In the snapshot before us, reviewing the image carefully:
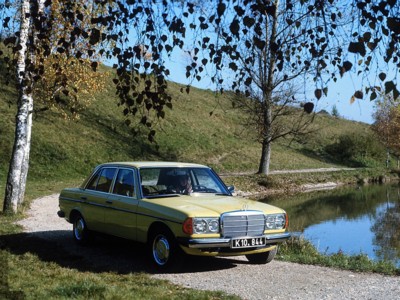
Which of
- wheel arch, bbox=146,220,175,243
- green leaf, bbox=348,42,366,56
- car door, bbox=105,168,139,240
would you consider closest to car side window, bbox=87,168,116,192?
car door, bbox=105,168,139,240

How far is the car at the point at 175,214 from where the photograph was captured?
8242 millimetres

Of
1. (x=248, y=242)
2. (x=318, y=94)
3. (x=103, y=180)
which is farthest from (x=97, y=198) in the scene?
(x=318, y=94)

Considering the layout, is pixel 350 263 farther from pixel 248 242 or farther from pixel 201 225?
pixel 201 225

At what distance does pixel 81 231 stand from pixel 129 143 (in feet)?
89.4

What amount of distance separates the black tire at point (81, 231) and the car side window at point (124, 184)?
130cm

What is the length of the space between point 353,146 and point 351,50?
5518 cm

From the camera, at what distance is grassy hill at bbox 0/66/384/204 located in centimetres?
3031

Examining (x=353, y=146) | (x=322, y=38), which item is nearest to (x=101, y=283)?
(x=322, y=38)

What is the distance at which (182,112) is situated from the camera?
50.1 m

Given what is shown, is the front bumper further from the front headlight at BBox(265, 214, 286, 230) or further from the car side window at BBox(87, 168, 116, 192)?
the car side window at BBox(87, 168, 116, 192)

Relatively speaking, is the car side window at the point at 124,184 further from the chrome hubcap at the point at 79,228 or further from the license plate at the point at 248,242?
the license plate at the point at 248,242

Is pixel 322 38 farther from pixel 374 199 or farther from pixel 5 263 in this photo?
pixel 374 199

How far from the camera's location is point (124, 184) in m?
9.87

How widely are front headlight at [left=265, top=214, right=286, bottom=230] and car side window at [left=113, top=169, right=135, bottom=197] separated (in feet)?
7.95
